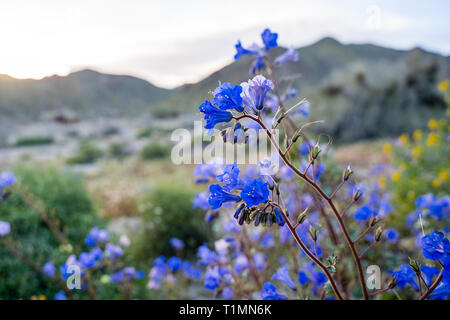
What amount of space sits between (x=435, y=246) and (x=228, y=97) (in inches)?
34.7

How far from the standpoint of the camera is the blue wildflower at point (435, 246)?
116 centimetres

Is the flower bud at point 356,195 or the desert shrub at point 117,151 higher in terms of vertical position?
the desert shrub at point 117,151

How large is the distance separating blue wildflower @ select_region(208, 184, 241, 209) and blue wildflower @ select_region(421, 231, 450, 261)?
67 centimetres

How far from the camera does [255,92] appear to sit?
1149 millimetres

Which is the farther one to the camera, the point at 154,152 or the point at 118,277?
the point at 154,152

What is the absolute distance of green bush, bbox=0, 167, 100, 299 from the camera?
2.93 meters

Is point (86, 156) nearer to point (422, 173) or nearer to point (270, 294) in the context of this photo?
point (422, 173)

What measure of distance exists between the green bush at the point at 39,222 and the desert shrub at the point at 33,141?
26873 mm

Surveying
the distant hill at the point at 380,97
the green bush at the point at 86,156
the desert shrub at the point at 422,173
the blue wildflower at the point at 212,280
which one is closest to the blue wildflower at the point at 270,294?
the blue wildflower at the point at 212,280

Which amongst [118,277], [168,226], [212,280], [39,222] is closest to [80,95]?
[168,226]

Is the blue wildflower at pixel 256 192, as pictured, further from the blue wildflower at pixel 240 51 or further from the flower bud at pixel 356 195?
the blue wildflower at pixel 240 51

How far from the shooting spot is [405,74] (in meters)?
16.0
